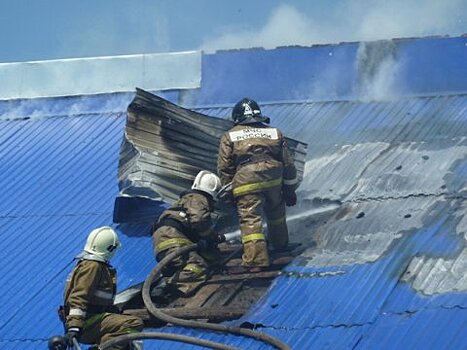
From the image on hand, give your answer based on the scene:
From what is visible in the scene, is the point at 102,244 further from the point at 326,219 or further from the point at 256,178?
the point at 326,219

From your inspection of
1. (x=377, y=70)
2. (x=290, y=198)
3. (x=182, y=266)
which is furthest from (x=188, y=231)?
(x=377, y=70)

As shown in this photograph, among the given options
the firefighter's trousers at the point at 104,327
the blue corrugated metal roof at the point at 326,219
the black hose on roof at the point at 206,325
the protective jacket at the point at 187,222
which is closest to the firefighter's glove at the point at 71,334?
the firefighter's trousers at the point at 104,327

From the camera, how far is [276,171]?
10.2 meters

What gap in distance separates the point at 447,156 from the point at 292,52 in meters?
3.37

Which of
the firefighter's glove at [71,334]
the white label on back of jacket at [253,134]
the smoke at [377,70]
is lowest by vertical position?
the firefighter's glove at [71,334]

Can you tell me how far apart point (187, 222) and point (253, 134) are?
Result: 1080mm

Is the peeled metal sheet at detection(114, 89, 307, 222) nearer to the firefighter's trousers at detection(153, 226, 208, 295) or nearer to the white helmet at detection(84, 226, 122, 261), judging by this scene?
the firefighter's trousers at detection(153, 226, 208, 295)

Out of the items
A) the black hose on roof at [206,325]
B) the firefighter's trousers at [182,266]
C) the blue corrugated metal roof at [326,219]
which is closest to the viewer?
the black hose on roof at [206,325]

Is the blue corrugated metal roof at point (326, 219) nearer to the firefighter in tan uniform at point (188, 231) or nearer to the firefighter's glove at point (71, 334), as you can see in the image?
the firefighter in tan uniform at point (188, 231)

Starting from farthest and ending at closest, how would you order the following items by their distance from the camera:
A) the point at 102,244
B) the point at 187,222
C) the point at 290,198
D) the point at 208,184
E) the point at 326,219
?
the point at 326,219 < the point at 290,198 < the point at 208,184 < the point at 187,222 < the point at 102,244

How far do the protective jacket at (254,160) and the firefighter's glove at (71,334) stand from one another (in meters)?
2.61

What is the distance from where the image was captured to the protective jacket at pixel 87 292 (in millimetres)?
8172

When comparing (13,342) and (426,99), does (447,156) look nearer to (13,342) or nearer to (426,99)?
(426,99)

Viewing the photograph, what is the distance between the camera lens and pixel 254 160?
10.2 meters
